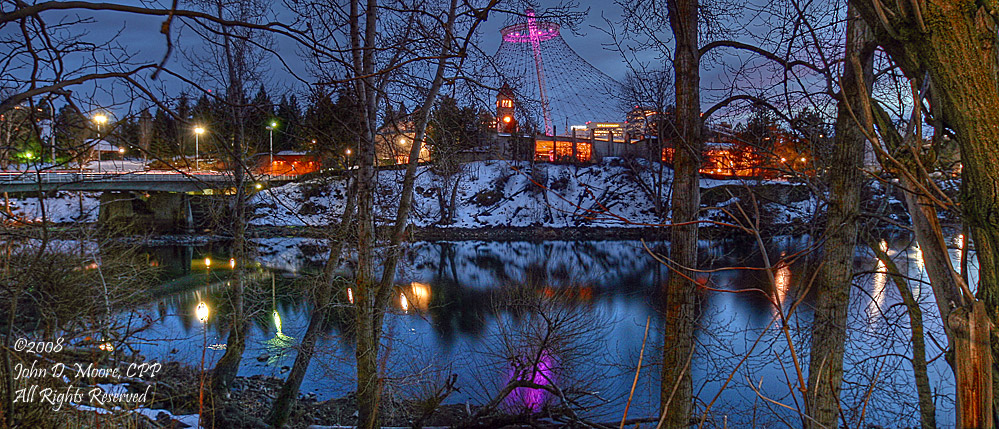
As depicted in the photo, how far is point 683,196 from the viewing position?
5805 mm

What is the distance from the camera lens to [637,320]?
53.7 feet

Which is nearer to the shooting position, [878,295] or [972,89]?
[972,89]

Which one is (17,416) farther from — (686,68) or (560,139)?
(560,139)

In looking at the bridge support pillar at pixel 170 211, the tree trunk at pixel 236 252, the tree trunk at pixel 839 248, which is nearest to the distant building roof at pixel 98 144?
the tree trunk at pixel 236 252

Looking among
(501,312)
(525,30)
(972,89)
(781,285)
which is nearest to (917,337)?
(525,30)

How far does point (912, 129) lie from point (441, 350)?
13138 millimetres

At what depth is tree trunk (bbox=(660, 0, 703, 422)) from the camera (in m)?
5.78

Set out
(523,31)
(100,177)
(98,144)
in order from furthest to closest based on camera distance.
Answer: (523,31) < (100,177) < (98,144)

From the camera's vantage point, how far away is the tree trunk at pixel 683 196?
19.0ft

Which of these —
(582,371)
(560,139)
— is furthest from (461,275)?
(560,139)

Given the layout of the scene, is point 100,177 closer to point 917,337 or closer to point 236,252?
point 236,252

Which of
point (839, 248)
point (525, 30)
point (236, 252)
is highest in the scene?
point (525, 30)

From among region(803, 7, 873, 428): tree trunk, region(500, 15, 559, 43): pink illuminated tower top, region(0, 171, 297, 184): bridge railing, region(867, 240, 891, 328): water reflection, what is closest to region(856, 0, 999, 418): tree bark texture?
region(0, 171, 297, 184): bridge railing

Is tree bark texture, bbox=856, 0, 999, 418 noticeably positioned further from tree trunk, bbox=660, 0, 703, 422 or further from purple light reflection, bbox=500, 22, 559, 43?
purple light reflection, bbox=500, 22, 559, 43
